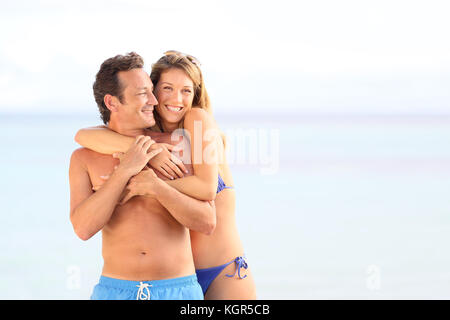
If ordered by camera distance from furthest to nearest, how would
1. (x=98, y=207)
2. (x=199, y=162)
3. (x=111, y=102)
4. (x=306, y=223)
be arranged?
1. (x=306, y=223)
2. (x=111, y=102)
3. (x=199, y=162)
4. (x=98, y=207)

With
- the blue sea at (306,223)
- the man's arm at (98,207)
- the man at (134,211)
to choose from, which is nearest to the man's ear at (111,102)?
the man at (134,211)

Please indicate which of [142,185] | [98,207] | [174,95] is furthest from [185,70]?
[98,207]

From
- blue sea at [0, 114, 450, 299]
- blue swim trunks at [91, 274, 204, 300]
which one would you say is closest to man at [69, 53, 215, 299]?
blue swim trunks at [91, 274, 204, 300]

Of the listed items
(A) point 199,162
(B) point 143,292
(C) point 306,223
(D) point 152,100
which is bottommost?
(B) point 143,292

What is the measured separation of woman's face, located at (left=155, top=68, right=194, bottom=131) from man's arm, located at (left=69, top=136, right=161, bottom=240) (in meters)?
0.19

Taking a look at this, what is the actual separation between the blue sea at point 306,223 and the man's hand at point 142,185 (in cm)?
86

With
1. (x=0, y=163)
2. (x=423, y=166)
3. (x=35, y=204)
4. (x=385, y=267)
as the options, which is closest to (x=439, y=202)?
(x=385, y=267)

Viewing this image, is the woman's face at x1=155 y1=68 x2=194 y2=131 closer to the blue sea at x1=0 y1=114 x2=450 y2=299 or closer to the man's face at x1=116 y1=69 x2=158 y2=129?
the man's face at x1=116 y1=69 x2=158 y2=129

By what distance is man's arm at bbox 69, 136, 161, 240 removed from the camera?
2.25m

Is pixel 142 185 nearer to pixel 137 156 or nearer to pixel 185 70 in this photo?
pixel 137 156

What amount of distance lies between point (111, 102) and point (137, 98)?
0.12 meters

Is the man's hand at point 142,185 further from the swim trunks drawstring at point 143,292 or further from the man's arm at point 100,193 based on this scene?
the swim trunks drawstring at point 143,292

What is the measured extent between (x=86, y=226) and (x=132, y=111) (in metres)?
0.48

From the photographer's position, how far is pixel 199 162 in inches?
92.9
